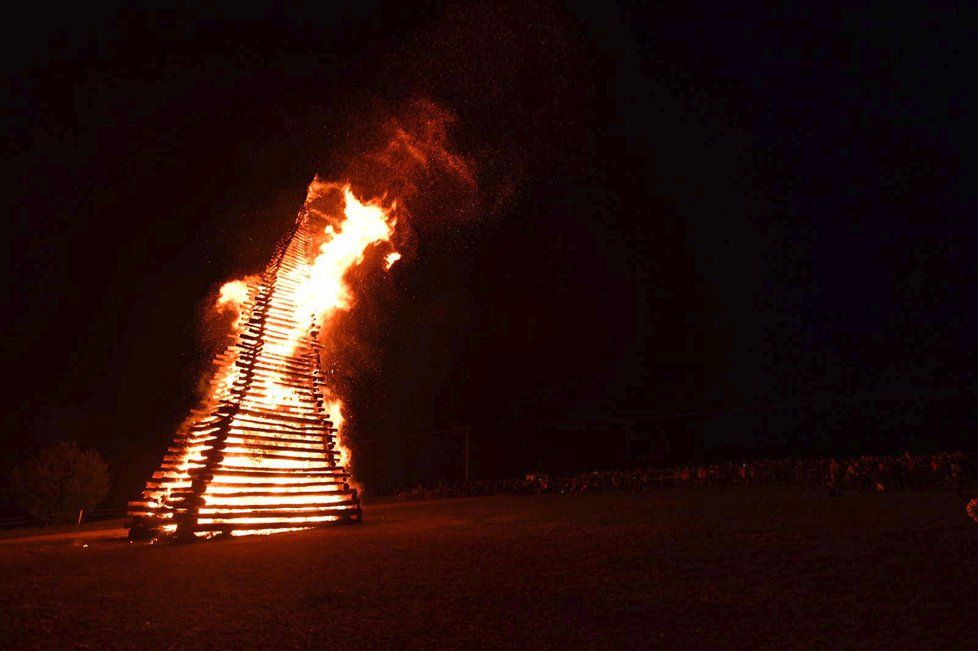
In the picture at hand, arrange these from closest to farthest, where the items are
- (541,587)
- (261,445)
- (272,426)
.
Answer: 1. (541,587)
2. (261,445)
3. (272,426)

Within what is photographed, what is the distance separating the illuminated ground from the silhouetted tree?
17.2 metres

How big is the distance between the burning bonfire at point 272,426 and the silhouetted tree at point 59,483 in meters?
15.2

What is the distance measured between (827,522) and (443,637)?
6528 millimetres

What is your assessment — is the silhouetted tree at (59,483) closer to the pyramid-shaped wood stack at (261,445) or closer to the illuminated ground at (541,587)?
the pyramid-shaped wood stack at (261,445)

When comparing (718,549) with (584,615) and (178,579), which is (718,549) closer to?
(584,615)

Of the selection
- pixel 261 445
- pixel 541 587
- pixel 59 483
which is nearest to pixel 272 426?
pixel 261 445

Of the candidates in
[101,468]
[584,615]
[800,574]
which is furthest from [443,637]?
[101,468]

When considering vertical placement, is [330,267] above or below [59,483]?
above

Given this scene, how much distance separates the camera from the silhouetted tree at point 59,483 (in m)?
23.5

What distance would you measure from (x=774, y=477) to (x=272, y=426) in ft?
41.7

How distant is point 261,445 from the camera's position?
11195 millimetres

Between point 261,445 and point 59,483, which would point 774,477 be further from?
point 59,483

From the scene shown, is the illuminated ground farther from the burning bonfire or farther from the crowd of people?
the crowd of people

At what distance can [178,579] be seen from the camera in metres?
6.41
